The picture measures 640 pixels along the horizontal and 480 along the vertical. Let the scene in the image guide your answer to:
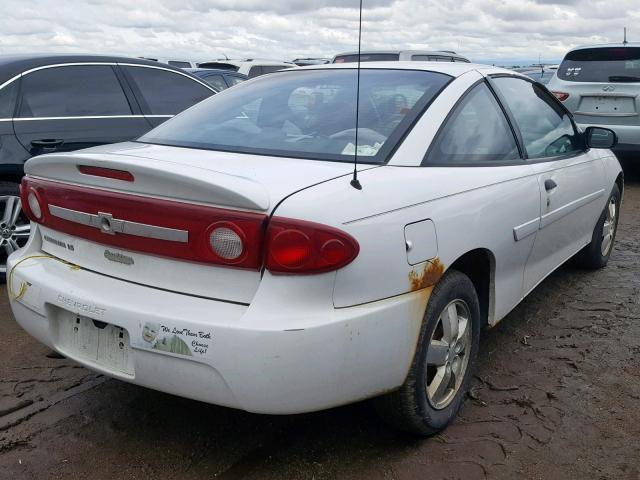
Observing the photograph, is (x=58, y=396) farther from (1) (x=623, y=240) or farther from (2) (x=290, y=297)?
(1) (x=623, y=240)

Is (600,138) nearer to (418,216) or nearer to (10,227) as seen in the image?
(418,216)

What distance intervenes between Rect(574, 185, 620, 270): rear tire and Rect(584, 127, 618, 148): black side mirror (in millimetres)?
726

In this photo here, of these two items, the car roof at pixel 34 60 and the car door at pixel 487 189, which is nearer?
the car door at pixel 487 189

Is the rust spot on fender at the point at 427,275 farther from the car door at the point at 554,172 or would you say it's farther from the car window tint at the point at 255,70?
the car window tint at the point at 255,70

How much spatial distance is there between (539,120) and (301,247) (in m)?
2.29

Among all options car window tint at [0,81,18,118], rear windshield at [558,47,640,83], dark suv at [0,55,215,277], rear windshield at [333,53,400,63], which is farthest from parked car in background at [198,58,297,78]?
car window tint at [0,81,18,118]

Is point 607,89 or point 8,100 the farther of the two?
point 607,89

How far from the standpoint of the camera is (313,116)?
9.96 ft

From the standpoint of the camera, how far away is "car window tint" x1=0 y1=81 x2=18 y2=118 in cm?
456

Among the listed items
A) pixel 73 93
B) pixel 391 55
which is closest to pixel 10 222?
pixel 73 93

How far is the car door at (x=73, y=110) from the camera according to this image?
4652mm

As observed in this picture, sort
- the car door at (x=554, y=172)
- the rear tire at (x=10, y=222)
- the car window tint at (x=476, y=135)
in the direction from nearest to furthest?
the car window tint at (x=476, y=135) → the car door at (x=554, y=172) → the rear tire at (x=10, y=222)

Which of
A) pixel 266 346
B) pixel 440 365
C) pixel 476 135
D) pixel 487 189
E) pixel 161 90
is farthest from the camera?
pixel 161 90


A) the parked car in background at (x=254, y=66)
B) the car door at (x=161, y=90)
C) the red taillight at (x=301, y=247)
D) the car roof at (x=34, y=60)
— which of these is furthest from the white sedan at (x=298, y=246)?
the parked car in background at (x=254, y=66)
